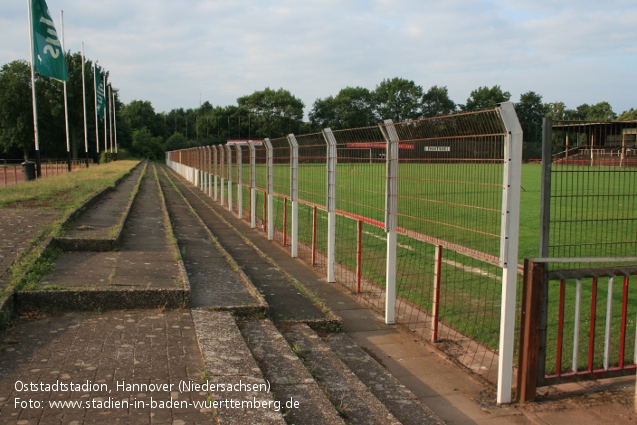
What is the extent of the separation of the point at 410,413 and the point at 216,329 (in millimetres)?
1717

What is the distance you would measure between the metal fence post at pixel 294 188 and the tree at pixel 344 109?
71.2m

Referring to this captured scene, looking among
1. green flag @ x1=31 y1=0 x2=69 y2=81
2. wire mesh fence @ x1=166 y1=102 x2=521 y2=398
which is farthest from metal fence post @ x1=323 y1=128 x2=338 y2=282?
Answer: green flag @ x1=31 y1=0 x2=69 y2=81

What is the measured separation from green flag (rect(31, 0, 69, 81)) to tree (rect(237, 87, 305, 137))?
213ft

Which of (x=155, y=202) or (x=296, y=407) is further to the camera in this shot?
(x=155, y=202)

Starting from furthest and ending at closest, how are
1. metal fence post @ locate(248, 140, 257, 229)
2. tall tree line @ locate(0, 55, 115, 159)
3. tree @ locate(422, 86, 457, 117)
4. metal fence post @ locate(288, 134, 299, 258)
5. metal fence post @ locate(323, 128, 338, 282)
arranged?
1. tree @ locate(422, 86, 457, 117)
2. tall tree line @ locate(0, 55, 115, 159)
3. metal fence post @ locate(248, 140, 257, 229)
4. metal fence post @ locate(288, 134, 299, 258)
5. metal fence post @ locate(323, 128, 338, 282)

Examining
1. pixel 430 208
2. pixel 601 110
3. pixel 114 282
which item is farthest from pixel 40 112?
pixel 430 208

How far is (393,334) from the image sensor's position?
222 inches

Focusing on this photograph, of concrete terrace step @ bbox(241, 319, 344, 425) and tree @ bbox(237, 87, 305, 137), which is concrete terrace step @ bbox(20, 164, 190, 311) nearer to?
concrete terrace step @ bbox(241, 319, 344, 425)

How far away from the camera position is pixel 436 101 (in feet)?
266

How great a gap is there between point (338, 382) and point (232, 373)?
82 centimetres

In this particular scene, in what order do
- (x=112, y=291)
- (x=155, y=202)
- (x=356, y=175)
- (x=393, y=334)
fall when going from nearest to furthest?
(x=112, y=291) → (x=393, y=334) → (x=356, y=175) → (x=155, y=202)

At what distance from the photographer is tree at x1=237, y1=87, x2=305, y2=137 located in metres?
85.7

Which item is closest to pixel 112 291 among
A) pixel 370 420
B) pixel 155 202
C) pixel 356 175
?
pixel 370 420

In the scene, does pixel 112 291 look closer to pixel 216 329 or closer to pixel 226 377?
pixel 216 329
